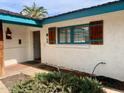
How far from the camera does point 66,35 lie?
9000mm

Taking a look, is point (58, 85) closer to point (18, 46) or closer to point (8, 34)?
point (8, 34)

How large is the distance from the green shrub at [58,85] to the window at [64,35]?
5.42m

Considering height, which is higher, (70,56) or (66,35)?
(66,35)

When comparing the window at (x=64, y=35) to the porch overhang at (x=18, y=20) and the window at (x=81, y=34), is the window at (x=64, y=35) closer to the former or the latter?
the window at (x=81, y=34)

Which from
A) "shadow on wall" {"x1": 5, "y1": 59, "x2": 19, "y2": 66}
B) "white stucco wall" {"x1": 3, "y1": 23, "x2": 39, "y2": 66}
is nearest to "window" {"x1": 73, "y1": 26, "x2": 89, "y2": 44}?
"white stucco wall" {"x1": 3, "y1": 23, "x2": 39, "y2": 66}

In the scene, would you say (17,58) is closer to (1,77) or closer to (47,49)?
(47,49)

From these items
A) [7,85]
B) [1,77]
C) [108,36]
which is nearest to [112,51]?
[108,36]

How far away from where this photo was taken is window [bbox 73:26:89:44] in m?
7.86

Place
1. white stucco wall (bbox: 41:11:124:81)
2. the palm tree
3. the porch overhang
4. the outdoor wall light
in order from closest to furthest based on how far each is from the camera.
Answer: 1. white stucco wall (bbox: 41:11:124:81)
2. the porch overhang
3. the outdoor wall light
4. the palm tree

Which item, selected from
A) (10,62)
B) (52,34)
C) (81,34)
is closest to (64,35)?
(52,34)

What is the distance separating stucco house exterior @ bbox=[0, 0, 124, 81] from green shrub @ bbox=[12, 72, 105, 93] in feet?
11.2

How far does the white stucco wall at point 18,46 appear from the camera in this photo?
418 inches

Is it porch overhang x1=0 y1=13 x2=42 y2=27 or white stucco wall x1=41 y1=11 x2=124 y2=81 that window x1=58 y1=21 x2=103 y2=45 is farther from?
porch overhang x1=0 y1=13 x2=42 y2=27

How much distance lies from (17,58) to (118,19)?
7.58 m
